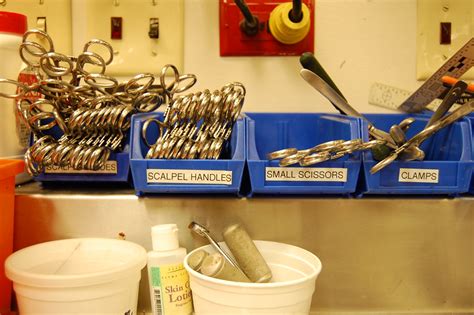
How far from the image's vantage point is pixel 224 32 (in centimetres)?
72

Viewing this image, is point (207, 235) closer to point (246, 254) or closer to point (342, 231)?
point (246, 254)

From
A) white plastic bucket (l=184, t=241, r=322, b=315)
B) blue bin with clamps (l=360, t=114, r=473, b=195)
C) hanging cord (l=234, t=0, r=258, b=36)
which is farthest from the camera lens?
hanging cord (l=234, t=0, r=258, b=36)

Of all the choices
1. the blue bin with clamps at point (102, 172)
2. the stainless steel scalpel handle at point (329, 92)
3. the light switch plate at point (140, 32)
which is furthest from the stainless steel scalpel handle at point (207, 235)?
the light switch plate at point (140, 32)

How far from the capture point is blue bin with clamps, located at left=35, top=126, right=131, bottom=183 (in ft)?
1.67

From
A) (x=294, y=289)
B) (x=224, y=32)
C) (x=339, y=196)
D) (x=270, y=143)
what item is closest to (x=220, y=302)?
(x=294, y=289)

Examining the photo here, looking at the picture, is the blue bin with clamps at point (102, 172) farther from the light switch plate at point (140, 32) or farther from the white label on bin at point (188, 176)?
the light switch plate at point (140, 32)

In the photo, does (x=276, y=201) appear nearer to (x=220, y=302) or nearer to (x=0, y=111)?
(x=220, y=302)

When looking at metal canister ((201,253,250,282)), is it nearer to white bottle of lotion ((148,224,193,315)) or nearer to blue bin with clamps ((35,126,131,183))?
Result: white bottle of lotion ((148,224,193,315))

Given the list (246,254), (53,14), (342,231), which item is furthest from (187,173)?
(53,14)

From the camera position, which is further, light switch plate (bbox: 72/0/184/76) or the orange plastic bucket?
light switch plate (bbox: 72/0/184/76)

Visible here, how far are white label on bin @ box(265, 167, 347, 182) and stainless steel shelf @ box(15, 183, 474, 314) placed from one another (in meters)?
0.05

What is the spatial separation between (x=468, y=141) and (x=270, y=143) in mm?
293

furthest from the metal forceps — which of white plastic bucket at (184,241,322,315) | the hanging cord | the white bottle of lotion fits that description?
the hanging cord

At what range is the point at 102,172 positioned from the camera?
512 mm
